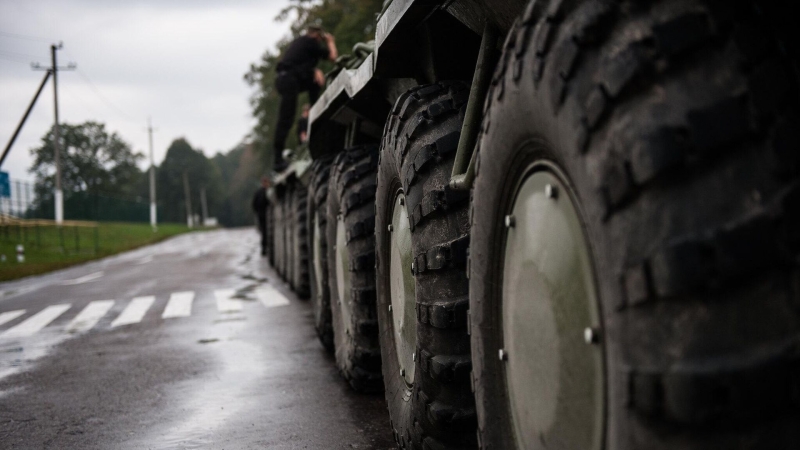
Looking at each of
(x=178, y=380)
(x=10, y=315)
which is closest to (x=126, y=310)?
(x=10, y=315)

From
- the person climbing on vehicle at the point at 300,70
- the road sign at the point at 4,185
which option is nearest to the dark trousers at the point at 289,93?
the person climbing on vehicle at the point at 300,70

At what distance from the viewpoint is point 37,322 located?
8.87 meters

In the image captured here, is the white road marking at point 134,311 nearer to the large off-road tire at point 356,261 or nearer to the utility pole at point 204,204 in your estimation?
the large off-road tire at point 356,261

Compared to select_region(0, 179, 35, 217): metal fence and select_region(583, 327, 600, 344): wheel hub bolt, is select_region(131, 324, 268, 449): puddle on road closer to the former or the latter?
select_region(583, 327, 600, 344): wheel hub bolt

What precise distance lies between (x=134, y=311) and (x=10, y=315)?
1.63 meters

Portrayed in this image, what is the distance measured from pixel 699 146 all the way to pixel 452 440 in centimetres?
157

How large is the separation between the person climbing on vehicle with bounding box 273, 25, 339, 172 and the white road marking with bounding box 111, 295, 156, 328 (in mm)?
2680

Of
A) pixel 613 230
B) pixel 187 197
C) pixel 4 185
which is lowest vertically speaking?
pixel 613 230

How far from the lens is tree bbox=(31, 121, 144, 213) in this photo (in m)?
93.4

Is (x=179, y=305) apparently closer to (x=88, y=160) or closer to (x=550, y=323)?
→ (x=550, y=323)

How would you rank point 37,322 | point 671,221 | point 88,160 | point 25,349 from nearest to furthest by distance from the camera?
point 671,221
point 25,349
point 37,322
point 88,160

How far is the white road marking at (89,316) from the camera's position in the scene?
818 cm

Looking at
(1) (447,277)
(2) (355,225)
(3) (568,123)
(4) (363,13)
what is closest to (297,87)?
(2) (355,225)

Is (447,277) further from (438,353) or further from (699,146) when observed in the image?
(699,146)
